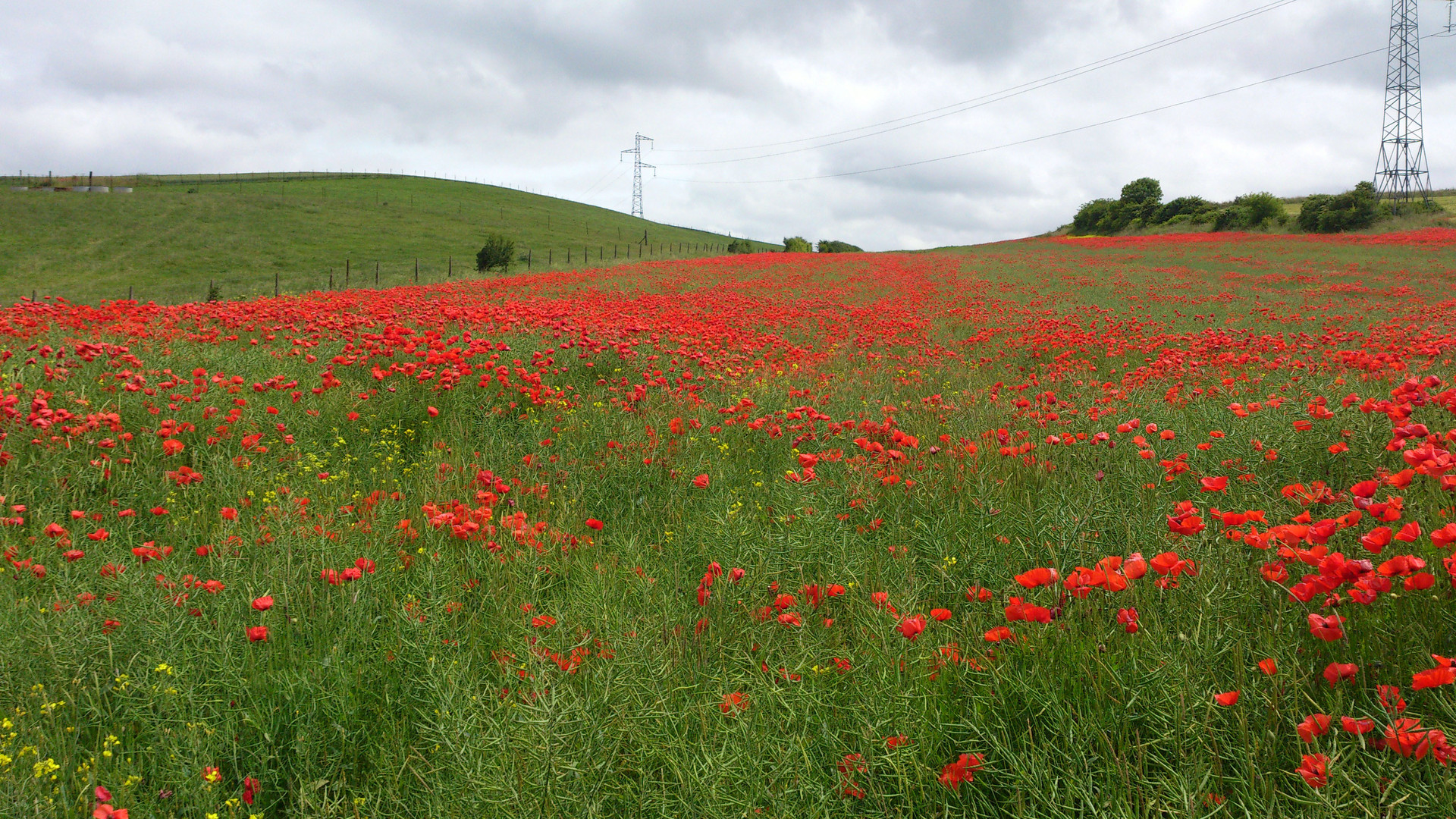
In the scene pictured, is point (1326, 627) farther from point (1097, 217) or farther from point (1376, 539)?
point (1097, 217)

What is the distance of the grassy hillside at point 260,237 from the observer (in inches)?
1200

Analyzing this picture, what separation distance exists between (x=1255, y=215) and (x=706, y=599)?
5396 centimetres

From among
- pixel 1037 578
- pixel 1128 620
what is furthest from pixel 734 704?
pixel 1128 620

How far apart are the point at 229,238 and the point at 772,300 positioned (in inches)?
1533

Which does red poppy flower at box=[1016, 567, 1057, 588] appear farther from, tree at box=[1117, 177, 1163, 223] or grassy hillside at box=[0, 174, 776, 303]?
tree at box=[1117, 177, 1163, 223]

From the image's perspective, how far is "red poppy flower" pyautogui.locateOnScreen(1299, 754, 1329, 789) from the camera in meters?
1.34

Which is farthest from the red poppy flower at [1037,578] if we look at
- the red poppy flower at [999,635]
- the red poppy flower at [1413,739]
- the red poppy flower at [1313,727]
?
the red poppy flower at [1413,739]

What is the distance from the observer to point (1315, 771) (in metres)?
1.37

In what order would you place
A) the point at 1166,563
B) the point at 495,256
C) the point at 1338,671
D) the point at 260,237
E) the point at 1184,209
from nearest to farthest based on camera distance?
the point at 1338,671
the point at 1166,563
the point at 495,256
the point at 260,237
the point at 1184,209

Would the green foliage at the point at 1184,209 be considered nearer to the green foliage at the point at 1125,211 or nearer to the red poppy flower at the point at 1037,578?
the green foliage at the point at 1125,211

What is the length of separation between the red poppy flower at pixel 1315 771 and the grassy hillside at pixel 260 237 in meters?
26.0

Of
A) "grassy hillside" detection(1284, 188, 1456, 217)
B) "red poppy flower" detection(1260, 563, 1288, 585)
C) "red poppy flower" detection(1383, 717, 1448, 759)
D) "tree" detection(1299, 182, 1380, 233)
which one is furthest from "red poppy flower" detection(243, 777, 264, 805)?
"grassy hillside" detection(1284, 188, 1456, 217)

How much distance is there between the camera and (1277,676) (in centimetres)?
167

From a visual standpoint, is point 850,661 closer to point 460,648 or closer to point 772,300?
point 460,648
